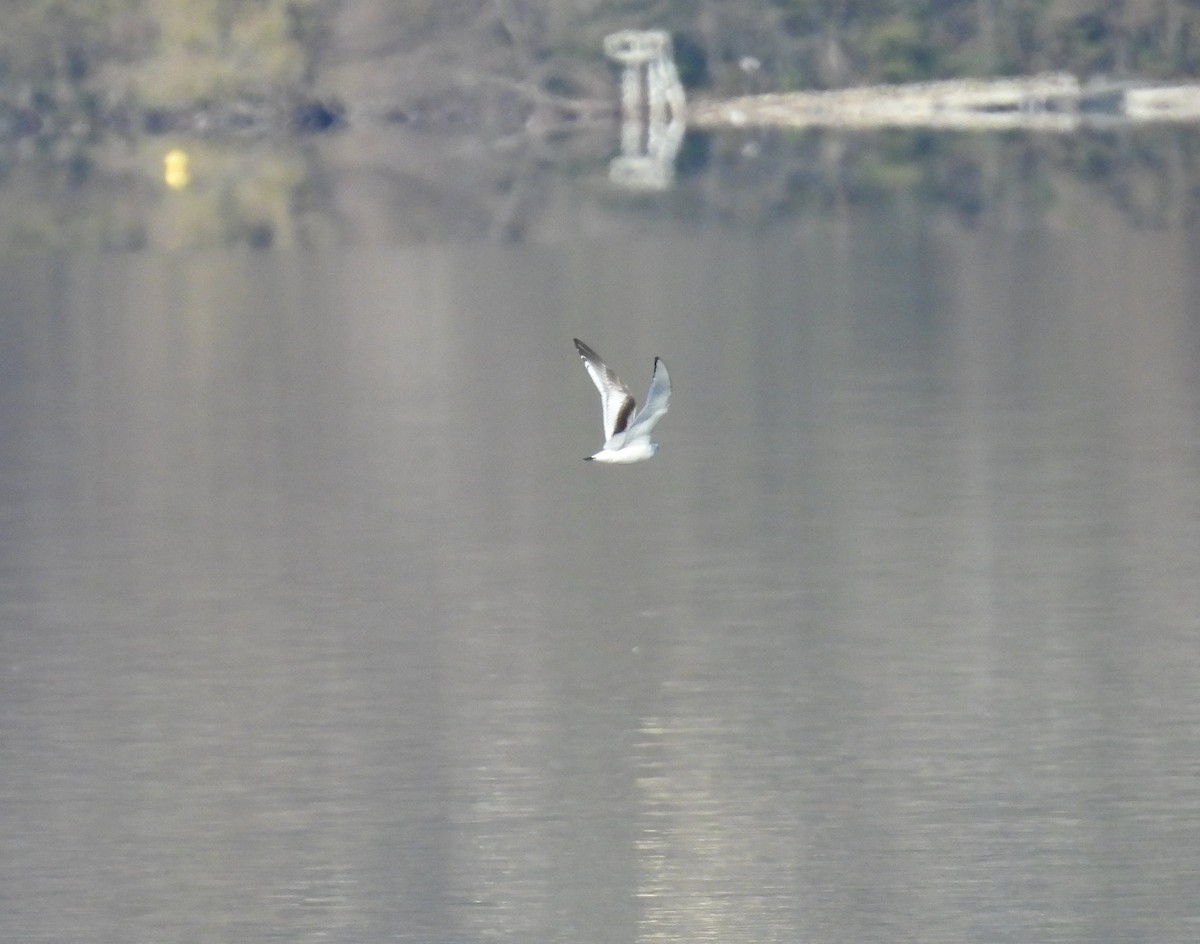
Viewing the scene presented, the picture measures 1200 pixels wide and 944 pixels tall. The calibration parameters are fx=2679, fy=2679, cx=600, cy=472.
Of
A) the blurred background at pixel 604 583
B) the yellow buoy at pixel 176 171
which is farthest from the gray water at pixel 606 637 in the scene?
the yellow buoy at pixel 176 171

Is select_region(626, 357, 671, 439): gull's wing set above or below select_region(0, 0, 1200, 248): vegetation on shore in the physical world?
below

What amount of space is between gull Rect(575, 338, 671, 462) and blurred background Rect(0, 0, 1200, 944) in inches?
34.6

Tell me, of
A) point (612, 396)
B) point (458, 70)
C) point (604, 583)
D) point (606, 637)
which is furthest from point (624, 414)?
point (458, 70)

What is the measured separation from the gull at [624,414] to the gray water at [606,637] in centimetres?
88

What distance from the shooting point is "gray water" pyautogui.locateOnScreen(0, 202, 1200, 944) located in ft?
21.6

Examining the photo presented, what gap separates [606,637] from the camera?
352 inches

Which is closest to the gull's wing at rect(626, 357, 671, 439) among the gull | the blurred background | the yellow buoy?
the gull

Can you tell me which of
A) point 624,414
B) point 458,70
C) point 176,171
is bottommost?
point 624,414

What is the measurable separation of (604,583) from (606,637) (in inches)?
33.7

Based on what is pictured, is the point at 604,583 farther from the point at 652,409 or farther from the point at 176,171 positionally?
the point at 176,171

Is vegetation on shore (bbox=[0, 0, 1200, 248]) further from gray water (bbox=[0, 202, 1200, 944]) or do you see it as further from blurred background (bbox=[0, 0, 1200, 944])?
gray water (bbox=[0, 202, 1200, 944])

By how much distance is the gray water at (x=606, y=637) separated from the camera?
6578 mm

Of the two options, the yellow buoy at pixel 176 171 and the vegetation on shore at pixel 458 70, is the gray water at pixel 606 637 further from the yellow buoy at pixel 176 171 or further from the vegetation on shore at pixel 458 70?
the vegetation on shore at pixel 458 70

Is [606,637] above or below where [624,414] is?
below
